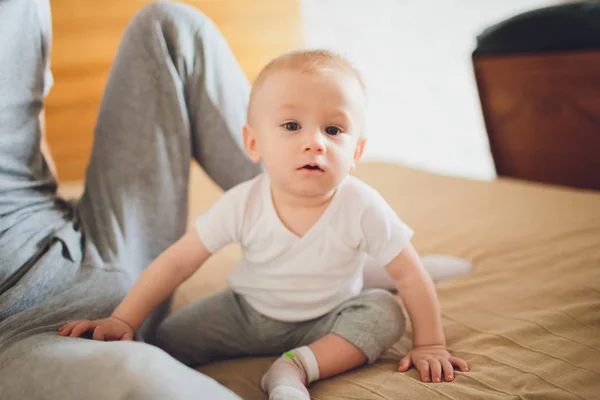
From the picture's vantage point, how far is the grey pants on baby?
2.50ft

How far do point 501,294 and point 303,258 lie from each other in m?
0.37

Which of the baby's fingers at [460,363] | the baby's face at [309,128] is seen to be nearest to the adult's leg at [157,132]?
the baby's face at [309,128]

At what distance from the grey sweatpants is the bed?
203 mm

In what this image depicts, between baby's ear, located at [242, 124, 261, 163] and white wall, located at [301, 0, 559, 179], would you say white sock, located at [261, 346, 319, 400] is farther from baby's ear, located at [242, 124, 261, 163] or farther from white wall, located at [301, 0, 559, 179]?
white wall, located at [301, 0, 559, 179]

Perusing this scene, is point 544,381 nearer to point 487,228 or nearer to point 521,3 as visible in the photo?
point 487,228

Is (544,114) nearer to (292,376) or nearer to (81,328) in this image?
(292,376)

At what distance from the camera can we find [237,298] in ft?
2.88

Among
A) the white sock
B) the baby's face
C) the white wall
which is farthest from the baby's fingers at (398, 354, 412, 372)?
the white wall

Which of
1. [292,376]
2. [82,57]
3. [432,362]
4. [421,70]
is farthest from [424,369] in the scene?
[421,70]

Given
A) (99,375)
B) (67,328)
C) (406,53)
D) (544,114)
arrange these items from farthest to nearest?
1. (406,53)
2. (544,114)
3. (67,328)
4. (99,375)

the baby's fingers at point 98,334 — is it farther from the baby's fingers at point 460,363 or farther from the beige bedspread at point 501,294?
the baby's fingers at point 460,363

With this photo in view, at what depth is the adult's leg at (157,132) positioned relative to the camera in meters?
0.91

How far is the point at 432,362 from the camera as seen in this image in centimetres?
74

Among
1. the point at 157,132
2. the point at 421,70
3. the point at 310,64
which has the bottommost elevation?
the point at 421,70
